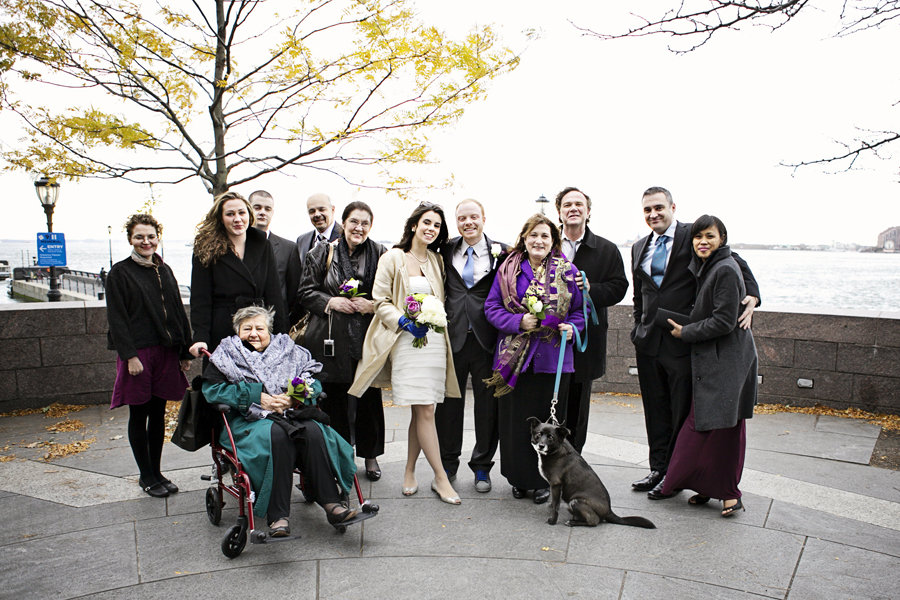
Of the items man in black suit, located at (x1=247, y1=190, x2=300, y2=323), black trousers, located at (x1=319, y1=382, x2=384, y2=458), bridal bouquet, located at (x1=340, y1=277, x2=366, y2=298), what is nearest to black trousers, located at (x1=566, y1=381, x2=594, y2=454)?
black trousers, located at (x1=319, y1=382, x2=384, y2=458)

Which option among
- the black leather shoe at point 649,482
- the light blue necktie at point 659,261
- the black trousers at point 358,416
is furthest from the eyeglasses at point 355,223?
the black leather shoe at point 649,482

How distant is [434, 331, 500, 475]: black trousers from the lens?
15.0ft

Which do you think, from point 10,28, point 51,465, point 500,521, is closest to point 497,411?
point 500,521

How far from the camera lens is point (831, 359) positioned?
6.97 meters

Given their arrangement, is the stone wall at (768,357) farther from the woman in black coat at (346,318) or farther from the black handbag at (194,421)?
the black handbag at (194,421)

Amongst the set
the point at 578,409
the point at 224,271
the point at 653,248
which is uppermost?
the point at 653,248

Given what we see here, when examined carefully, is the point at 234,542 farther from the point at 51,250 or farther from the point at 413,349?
the point at 51,250

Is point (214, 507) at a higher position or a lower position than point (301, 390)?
lower

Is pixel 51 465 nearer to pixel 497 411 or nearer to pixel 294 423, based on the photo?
pixel 294 423

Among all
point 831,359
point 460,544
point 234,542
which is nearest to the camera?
point 234,542

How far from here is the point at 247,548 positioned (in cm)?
360

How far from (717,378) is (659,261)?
0.97m

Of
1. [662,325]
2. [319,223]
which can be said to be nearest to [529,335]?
[662,325]

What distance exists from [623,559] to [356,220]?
282cm
